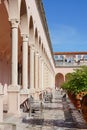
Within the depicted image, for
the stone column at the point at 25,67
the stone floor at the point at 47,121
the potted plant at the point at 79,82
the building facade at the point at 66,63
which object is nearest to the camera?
the stone floor at the point at 47,121

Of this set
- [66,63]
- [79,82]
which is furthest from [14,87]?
[66,63]

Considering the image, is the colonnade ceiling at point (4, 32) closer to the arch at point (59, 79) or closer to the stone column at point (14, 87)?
the stone column at point (14, 87)

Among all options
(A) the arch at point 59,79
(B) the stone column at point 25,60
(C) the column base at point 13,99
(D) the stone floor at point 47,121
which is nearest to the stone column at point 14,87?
(C) the column base at point 13,99

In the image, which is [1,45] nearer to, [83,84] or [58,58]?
[83,84]

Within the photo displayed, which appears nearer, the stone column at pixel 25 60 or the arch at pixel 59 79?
the stone column at pixel 25 60

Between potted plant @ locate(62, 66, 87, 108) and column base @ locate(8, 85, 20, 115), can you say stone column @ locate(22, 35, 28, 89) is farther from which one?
potted plant @ locate(62, 66, 87, 108)

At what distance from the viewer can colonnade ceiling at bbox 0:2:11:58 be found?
13409mm

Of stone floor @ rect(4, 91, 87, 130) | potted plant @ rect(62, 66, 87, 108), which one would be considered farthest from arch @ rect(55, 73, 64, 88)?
potted plant @ rect(62, 66, 87, 108)

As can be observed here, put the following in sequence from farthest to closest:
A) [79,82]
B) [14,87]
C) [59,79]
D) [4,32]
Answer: [59,79]
[4,32]
[14,87]
[79,82]

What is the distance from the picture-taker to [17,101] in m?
10.9

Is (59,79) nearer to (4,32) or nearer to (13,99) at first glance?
(4,32)

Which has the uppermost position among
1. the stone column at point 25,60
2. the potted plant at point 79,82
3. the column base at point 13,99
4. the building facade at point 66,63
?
the building facade at point 66,63

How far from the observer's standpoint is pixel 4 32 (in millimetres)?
17531

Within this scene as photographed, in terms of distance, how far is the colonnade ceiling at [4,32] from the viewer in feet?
44.0
